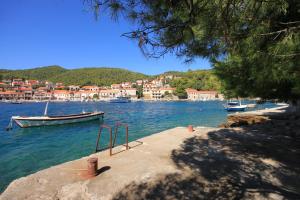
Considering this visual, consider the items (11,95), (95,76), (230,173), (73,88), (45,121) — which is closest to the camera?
(230,173)

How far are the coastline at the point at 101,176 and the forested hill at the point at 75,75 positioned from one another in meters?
157

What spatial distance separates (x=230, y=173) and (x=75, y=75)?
591 ft

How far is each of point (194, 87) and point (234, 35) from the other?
127583mm

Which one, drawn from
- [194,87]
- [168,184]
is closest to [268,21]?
[168,184]

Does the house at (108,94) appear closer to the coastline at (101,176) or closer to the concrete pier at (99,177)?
the coastline at (101,176)

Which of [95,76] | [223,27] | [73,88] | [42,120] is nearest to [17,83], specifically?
[73,88]

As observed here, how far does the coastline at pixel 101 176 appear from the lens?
14.7 feet

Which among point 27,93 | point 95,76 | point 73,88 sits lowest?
point 27,93

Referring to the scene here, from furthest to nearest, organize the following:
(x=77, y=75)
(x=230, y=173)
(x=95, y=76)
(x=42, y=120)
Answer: (x=77, y=75), (x=95, y=76), (x=42, y=120), (x=230, y=173)

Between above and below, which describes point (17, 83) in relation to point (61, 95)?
above

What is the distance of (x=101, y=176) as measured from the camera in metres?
5.30

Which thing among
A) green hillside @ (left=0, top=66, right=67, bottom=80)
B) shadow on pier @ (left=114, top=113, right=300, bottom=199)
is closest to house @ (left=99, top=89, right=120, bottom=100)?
green hillside @ (left=0, top=66, right=67, bottom=80)

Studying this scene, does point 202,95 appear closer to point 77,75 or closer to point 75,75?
point 77,75

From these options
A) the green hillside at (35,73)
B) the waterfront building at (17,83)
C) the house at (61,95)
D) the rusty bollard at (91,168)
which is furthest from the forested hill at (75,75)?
the rusty bollard at (91,168)
